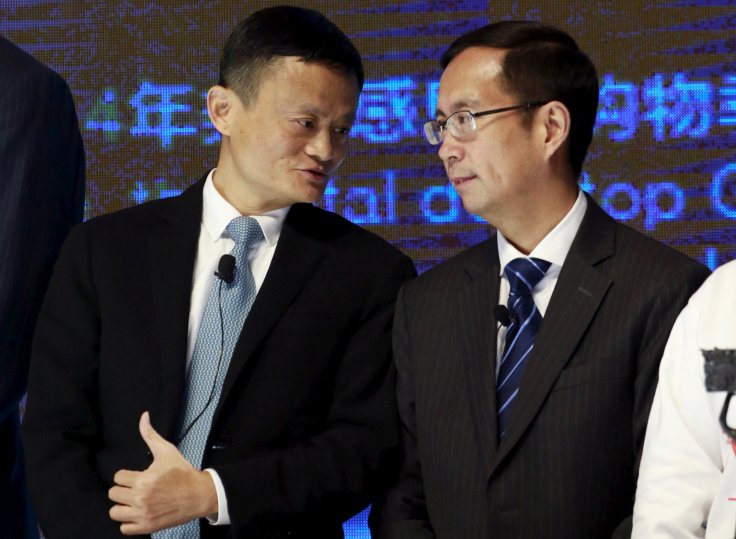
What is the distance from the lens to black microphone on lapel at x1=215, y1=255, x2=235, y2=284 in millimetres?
2643

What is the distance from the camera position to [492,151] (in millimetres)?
2777

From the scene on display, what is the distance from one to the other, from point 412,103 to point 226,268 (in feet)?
4.95

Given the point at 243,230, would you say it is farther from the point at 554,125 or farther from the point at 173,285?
the point at 554,125

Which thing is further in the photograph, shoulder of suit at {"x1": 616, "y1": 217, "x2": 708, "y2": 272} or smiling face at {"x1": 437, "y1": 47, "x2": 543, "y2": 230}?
smiling face at {"x1": 437, "y1": 47, "x2": 543, "y2": 230}

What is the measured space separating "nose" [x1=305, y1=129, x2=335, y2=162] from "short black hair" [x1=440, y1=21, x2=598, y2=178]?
378mm

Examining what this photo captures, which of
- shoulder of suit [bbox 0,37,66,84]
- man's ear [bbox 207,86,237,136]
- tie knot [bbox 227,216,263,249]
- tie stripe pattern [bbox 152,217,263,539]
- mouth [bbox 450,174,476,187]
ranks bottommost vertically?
tie stripe pattern [bbox 152,217,263,539]

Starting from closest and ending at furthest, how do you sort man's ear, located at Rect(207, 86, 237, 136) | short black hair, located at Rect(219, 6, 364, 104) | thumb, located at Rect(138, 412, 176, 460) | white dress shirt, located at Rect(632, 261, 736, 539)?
white dress shirt, located at Rect(632, 261, 736, 539)
thumb, located at Rect(138, 412, 176, 460)
short black hair, located at Rect(219, 6, 364, 104)
man's ear, located at Rect(207, 86, 237, 136)

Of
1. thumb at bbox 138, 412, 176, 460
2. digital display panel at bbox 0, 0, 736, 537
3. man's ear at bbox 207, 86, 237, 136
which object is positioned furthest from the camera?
digital display panel at bbox 0, 0, 736, 537

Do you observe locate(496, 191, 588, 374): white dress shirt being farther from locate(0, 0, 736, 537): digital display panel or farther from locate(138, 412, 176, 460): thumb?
locate(0, 0, 736, 537): digital display panel

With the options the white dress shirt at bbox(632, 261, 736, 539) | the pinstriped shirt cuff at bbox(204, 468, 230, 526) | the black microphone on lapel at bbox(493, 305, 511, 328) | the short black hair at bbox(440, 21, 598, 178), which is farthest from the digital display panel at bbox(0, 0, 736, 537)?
the white dress shirt at bbox(632, 261, 736, 539)

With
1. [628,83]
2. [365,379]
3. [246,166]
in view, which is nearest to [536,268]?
[365,379]

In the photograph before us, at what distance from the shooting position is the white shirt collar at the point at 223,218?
276 centimetres

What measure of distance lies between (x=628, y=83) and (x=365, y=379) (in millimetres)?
1748

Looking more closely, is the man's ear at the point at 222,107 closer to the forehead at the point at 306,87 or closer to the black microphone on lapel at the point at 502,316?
the forehead at the point at 306,87
